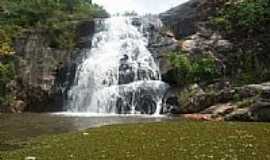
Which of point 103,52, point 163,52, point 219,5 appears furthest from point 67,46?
point 219,5

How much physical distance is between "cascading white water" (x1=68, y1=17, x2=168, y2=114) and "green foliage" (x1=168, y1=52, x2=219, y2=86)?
171 cm

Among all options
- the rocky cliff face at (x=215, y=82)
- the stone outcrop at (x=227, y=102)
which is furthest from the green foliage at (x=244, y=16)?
the stone outcrop at (x=227, y=102)

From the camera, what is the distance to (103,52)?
52.4 meters

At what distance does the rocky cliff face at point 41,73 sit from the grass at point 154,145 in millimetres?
24870

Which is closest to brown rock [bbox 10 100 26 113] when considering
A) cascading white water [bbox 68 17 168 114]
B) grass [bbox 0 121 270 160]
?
cascading white water [bbox 68 17 168 114]

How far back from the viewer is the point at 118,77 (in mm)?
47844

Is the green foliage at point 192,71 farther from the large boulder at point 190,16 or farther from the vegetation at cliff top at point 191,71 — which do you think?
the large boulder at point 190,16

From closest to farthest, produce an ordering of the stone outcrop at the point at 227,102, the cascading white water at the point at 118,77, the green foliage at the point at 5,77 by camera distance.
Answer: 1. the stone outcrop at the point at 227,102
2. the cascading white water at the point at 118,77
3. the green foliage at the point at 5,77

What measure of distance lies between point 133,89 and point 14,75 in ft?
39.7

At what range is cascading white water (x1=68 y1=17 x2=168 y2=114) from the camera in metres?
43.8

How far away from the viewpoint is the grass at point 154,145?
15.7 metres

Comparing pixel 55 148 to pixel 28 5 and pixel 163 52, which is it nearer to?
pixel 163 52

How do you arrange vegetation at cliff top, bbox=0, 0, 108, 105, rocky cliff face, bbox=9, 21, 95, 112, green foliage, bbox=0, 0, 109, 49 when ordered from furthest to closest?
green foliage, bbox=0, 0, 109, 49, vegetation at cliff top, bbox=0, 0, 108, 105, rocky cliff face, bbox=9, 21, 95, 112

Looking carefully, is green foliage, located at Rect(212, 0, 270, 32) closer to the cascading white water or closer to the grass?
the cascading white water
